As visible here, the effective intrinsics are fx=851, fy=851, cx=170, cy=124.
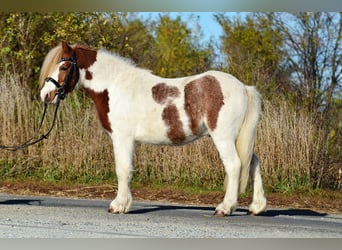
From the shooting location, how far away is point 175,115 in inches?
456

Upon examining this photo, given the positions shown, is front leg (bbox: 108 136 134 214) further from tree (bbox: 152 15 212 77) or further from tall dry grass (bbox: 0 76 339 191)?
tree (bbox: 152 15 212 77)

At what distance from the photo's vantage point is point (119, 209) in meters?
11.5

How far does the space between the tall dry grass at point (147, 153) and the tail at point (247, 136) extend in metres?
4.24

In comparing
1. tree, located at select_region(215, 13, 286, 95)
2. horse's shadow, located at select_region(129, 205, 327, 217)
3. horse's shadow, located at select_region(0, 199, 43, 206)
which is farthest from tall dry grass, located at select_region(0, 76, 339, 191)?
tree, located at select_region(215, 13, 286, 95)

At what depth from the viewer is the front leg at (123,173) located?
11531 millimetres

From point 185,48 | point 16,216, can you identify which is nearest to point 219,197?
point 16,216

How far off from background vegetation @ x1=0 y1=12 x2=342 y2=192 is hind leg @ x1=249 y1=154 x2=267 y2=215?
4018 mm

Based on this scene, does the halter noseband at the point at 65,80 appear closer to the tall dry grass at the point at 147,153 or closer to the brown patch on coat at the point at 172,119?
the brown patch on coat at the point at 172,119

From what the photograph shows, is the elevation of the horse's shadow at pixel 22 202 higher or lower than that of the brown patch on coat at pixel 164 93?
lower

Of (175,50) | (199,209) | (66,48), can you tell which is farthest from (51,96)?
(175,50)

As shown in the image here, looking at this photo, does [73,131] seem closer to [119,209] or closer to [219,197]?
[219,197]

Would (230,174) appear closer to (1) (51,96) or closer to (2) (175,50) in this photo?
(1) (51,96)

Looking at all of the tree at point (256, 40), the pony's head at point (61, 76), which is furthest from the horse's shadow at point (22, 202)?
the tree at point (256, 40)

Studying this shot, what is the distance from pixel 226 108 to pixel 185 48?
16.8m
